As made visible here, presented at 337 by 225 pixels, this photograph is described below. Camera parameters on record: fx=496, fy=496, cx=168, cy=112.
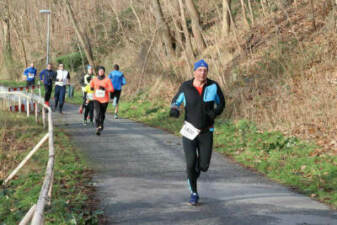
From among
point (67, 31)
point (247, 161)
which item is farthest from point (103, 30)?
point (247, 161)

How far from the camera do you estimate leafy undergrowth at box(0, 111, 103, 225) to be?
20.2 feet

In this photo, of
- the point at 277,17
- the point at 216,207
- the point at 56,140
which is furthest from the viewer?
the point at 277,17

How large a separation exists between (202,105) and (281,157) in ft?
13.4

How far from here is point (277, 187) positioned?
8.20 metres

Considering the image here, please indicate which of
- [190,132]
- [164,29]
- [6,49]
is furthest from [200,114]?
[6,49]

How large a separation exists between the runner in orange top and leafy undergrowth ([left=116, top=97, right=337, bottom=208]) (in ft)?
8.20

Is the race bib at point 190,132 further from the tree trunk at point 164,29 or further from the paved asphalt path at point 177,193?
the tree trunk at point 164,29

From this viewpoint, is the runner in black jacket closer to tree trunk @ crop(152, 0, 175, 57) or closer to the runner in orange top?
the runner in orange top

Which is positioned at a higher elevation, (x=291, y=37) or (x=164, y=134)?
(x=291, y=37)

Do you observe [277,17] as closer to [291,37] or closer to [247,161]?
[291,37]

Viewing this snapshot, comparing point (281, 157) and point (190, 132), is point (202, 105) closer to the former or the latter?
point (190, 132)

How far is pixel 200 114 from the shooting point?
671cm

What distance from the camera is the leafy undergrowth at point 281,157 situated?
27.0 ft

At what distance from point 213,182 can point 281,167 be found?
1846 mm
